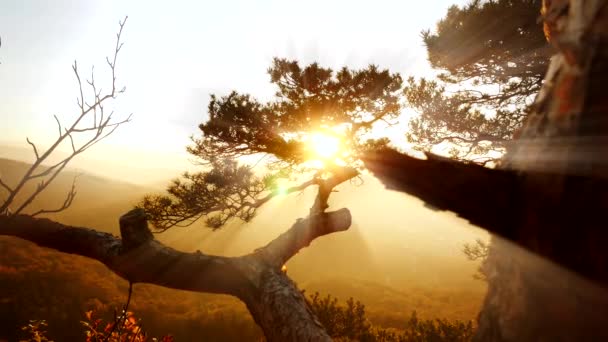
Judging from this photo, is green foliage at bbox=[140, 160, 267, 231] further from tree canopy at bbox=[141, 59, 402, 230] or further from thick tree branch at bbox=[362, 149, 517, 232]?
thick tree branch at bbox=[362, 149, 517, 232]

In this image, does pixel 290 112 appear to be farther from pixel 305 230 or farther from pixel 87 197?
pixel 87 197

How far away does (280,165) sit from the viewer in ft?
24.6

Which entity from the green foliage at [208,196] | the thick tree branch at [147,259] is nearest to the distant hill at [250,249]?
the green foliage at [208,196]

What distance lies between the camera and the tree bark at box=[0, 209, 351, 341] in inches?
101

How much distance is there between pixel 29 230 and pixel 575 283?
13.2ft

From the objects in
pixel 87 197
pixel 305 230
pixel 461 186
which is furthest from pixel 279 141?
pixel 87 197

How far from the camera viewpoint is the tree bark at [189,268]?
2.57m

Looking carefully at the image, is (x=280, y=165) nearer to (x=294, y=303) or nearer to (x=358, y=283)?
(x=294, y=303)

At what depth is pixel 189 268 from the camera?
2.81m

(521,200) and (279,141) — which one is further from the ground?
(279,141)

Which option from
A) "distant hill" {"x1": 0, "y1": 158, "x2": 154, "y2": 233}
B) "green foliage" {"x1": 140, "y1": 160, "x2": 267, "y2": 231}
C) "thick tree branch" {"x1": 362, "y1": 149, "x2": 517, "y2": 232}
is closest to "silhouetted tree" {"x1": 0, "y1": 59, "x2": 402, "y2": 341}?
"green foliage" {"x1": 140, "y1": 160, "x2": 267, "y2": 231}

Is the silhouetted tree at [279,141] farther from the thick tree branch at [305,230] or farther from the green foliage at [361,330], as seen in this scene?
the green foliage at [361,330]

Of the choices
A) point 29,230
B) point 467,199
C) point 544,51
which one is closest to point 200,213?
point 29,230

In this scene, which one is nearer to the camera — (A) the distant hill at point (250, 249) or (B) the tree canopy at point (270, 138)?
(B) the tree canopy at point (270, 138)
